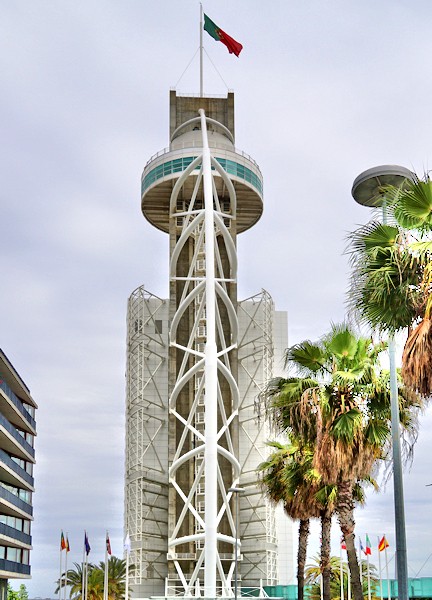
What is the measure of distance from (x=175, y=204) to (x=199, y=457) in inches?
854

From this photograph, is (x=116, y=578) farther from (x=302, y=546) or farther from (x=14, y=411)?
(x=302, y=546)

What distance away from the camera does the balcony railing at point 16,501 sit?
6156 centimetres

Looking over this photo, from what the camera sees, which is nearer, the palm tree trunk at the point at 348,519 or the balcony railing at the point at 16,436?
the palm tree trunk at the point at 348,519

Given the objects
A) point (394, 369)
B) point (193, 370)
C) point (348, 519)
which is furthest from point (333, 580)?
point (394, 369)

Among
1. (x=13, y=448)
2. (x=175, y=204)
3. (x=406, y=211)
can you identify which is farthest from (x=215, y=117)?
(x=406, y=211)

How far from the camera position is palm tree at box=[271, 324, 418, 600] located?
78.9ft

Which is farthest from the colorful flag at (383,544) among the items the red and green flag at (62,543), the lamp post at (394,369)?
the lamp post at (394,369)

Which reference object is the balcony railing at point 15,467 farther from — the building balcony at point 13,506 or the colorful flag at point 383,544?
the colorful flag at point 383,544

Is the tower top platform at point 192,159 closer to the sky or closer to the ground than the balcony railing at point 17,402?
closer to the sky

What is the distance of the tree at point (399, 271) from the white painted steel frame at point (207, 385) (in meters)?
42.3

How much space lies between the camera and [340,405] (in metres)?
24.5

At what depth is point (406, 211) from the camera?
54.8ft

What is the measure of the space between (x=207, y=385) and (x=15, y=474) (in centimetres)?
1647

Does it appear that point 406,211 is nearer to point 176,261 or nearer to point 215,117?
point 176,261
